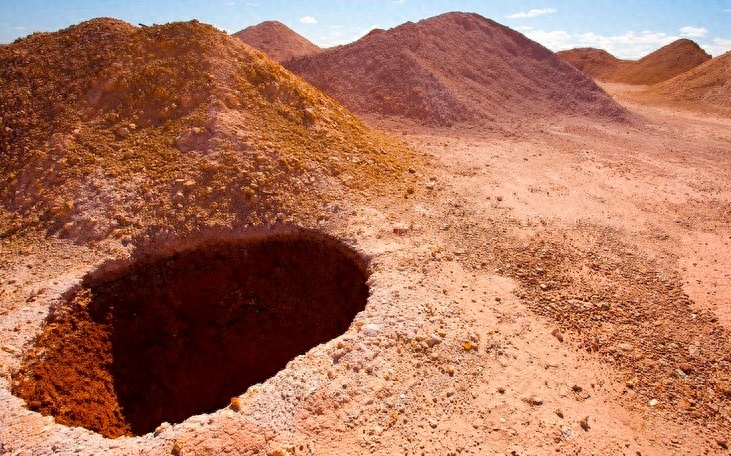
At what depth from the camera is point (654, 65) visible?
36469 millimetres

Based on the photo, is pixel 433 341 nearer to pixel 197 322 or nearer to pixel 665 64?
pixel 197 322

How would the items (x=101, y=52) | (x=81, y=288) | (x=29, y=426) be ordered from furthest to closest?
1. (x=101, y=52)
2. (x=81, y=288)
3. (x=29, y=426)

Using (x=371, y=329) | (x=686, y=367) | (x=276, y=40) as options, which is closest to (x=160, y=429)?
(x=371, y=329)

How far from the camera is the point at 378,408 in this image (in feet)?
17.3

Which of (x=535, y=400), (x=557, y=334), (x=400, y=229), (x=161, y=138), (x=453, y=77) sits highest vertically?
(x=453, y=77)

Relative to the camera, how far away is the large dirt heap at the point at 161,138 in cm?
820

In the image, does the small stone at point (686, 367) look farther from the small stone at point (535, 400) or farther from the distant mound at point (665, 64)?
the distant mound at point (665, 64)

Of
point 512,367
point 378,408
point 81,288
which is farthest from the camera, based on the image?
point 81,288

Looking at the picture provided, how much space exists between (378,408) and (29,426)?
12.2 ft

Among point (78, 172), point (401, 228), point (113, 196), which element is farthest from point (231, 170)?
point (401, 228)

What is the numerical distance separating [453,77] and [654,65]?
25747mm

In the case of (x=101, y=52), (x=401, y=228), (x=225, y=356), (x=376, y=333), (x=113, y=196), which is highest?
(x=101, y=52)

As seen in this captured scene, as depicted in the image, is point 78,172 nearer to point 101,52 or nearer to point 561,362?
point 101,52

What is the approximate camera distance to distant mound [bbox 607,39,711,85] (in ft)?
113
